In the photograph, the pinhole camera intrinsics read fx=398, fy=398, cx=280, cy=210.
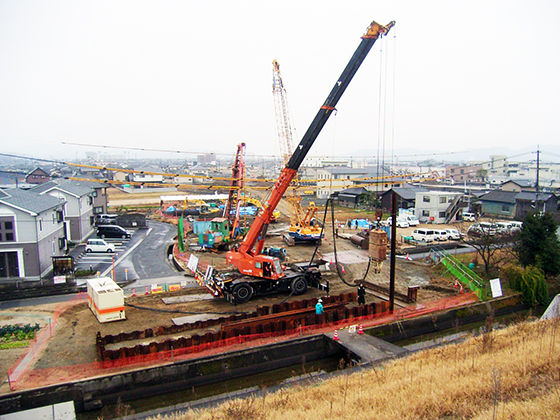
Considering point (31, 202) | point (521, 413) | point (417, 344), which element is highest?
point (31, 202)

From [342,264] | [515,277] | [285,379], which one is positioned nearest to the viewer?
[285,379]

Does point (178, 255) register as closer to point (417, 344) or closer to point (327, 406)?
point (417, 344)

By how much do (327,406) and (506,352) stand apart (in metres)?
5.51

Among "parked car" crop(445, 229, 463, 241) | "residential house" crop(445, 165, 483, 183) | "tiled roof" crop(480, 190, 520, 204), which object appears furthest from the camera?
A: "residential house" crop(445, 165, 483, 183)

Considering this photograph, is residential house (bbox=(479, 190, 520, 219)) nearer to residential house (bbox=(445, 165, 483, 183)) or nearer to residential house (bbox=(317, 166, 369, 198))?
residential house (bbox=(317, 166, 369, 198))

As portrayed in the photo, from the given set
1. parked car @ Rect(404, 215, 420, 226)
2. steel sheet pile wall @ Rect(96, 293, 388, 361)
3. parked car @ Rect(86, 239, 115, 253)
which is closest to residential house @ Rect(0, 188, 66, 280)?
parked car @ Rect(86, 239, 115, 253)

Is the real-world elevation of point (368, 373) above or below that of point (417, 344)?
above

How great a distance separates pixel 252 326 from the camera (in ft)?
39.4

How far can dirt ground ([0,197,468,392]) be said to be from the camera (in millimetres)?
10742

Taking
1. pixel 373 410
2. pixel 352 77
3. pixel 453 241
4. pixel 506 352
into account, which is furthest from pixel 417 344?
pixel 453 241

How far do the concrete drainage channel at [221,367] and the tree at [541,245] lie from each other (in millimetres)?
7233

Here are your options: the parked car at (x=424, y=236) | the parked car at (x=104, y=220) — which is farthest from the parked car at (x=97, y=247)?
the parked car at (x=424, y=236)

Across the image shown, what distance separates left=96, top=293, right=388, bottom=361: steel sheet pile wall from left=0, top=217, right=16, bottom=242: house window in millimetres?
8424

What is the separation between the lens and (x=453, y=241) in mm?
27578
